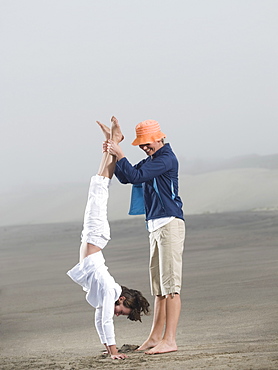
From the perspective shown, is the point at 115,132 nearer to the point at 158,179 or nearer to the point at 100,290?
the point at 158,179

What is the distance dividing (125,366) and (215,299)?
8.03ft

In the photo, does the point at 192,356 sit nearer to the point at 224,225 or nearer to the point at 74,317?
the point at 74,317

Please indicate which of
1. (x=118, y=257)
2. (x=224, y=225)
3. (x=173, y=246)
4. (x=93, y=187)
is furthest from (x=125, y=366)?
(x=224, y=225)

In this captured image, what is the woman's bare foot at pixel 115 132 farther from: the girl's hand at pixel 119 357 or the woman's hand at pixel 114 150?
the girl's hand at pixel 119 357

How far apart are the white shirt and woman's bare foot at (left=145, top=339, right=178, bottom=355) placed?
0.25m

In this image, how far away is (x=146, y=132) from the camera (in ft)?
15.0

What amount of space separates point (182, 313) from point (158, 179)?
65.9 inches

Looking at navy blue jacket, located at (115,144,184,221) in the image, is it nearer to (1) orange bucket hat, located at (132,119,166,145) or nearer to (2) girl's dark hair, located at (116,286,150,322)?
(1) orange bucket hat, located at (132,119,166,145)

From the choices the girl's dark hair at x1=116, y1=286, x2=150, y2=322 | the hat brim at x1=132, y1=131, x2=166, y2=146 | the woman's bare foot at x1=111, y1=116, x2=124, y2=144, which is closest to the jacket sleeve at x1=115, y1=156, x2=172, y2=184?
the hat brim at x1=132, y1=131, x2=166, y2=146

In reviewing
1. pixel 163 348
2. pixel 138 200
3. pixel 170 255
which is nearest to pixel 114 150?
pixel 138 200

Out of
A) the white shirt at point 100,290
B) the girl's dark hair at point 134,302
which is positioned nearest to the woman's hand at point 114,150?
the white shirt at point 100,290

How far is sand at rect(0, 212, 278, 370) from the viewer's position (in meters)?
4.19

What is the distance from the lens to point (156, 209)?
181 inches

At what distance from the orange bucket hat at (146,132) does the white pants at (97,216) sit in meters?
0.33
